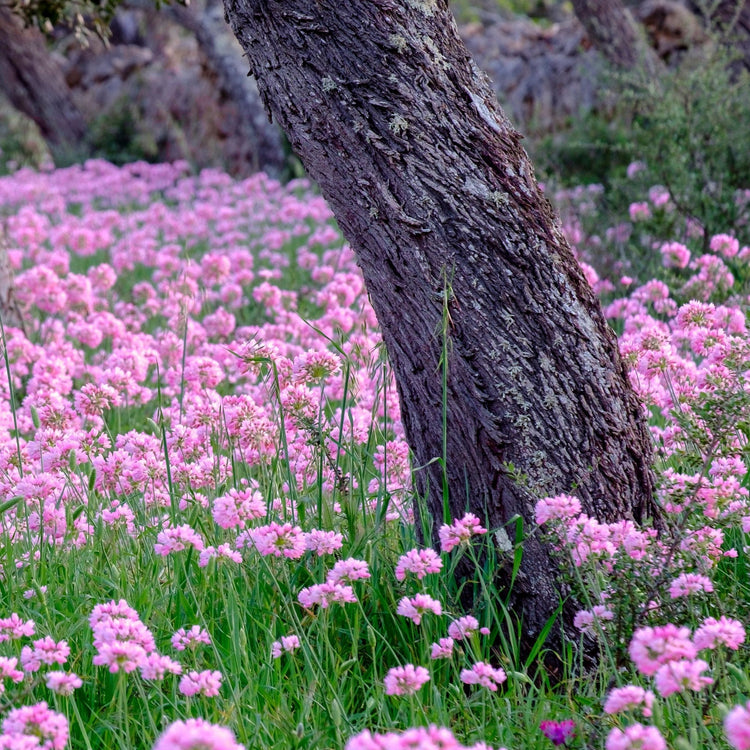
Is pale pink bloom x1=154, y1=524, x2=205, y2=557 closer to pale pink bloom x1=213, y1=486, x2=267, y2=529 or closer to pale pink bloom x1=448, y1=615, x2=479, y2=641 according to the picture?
pale pink bloom x1=213, y1=486, x2=267, y2=529

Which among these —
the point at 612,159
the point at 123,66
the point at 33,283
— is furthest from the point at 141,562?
the point at 123,66

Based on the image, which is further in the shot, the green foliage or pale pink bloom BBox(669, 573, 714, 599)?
the green foliage

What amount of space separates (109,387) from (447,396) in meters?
1.68

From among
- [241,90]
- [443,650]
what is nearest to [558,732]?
[443,650]

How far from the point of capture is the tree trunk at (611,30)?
31.8 feet

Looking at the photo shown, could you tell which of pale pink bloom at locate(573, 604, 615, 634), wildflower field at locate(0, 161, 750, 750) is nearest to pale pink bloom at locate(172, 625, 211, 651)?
wildflower field at locate(0, 161, 750, 750)

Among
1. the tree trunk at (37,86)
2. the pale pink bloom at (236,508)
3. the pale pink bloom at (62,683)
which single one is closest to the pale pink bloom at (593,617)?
the pale pink bloom at (236,508)

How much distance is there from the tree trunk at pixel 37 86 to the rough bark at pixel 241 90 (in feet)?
7.41

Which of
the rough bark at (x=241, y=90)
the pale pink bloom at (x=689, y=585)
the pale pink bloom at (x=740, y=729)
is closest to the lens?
the pale pink bloom at (x=740, y=729)

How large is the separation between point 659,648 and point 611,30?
929 cm

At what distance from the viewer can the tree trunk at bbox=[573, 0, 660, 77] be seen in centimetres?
A: 969

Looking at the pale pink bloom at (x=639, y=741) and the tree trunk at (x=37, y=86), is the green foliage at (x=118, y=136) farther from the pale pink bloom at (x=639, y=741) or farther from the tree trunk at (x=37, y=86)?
the pale pink bloom at (x=639, y=741)

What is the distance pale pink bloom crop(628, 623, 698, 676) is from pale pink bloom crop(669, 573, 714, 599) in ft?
1.78

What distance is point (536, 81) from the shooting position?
12.9 metres
